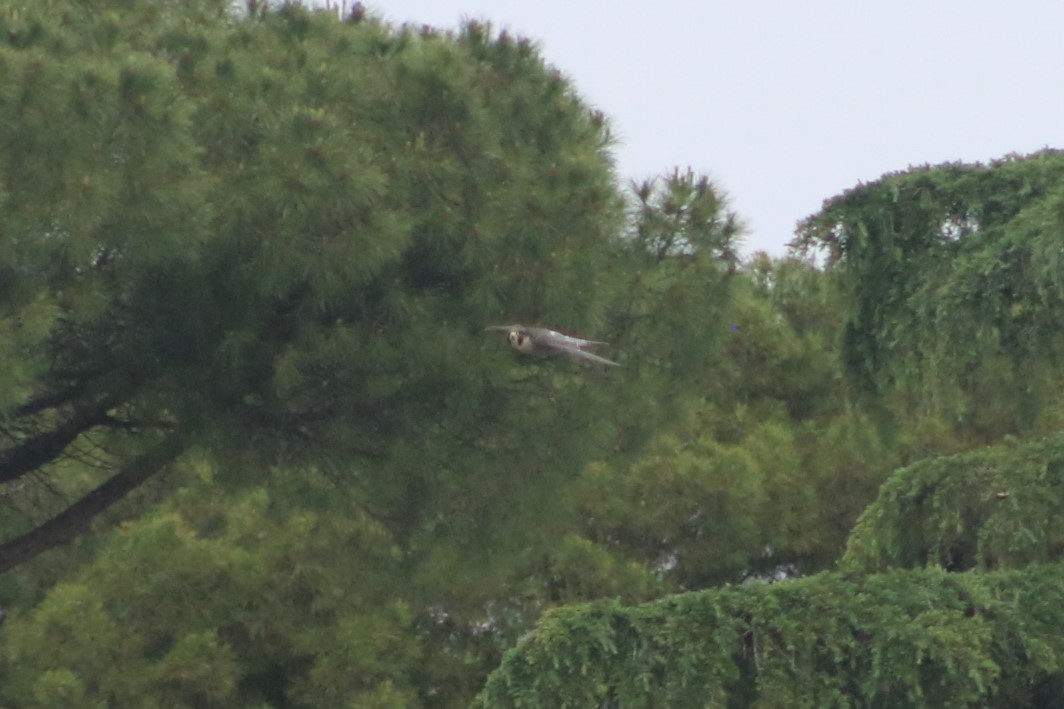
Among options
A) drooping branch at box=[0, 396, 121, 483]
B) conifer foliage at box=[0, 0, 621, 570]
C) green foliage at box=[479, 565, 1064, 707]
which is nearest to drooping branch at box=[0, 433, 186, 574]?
conifer foliage at box=[0, 0, 621, 570]

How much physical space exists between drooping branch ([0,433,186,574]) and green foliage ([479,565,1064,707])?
2.18 metres

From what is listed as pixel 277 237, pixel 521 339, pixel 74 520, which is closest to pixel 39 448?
pixel 74 520

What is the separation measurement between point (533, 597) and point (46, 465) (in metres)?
6.13

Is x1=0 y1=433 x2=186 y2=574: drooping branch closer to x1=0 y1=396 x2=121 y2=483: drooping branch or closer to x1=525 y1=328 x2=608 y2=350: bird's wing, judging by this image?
x1=0 y1=396 x2=121 y2=483: drooping branch

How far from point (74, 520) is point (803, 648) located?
3600mm

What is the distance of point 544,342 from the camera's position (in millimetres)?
7426

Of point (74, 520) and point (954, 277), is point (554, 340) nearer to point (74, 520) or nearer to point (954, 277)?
point (954, 277)

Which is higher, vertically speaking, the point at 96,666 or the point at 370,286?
the point at 370,286

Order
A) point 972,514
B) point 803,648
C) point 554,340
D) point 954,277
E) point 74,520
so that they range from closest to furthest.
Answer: point 803,648, point 554,340, point 954,277, point 972,514, point 74,520

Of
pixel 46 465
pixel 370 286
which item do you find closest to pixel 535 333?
pixel 370 286

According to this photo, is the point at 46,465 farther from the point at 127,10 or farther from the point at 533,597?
the point at 533,597

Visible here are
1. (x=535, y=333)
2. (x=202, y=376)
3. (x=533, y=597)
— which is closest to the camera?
(x=535, y=333)

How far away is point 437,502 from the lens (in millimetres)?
8320

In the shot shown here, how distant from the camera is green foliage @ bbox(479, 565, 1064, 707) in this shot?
7043 mm
